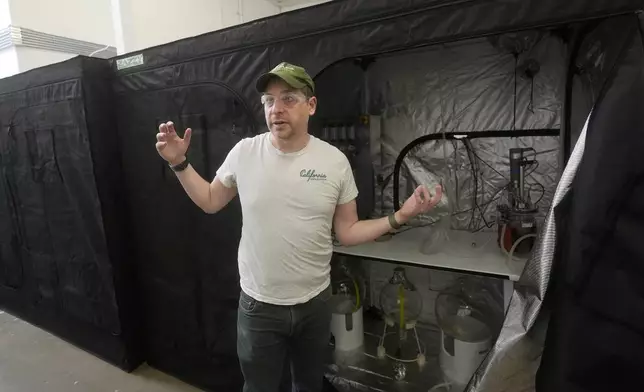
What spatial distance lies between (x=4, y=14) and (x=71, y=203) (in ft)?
4.82

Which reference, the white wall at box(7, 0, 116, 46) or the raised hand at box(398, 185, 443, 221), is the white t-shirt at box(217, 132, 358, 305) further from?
the white wall at box(7, 0, 116, 46)

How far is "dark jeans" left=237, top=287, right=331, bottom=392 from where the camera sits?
1212 mm

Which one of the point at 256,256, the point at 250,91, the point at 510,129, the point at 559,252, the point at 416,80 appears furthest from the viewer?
the point at 416,80

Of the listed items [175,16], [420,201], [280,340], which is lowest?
[280,340]

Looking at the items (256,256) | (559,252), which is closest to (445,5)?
(559,252)

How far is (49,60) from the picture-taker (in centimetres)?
277

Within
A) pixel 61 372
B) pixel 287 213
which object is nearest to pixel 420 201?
pixel 287 213

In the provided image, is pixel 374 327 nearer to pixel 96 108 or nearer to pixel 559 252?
pixel 559 252

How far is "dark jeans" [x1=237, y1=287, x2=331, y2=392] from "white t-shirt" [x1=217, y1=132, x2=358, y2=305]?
4cm

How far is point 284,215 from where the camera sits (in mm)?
1179

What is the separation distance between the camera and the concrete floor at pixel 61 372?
2059mm

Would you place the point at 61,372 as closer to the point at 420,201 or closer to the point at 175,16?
the point at 420,201

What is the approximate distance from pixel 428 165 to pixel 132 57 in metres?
1.56

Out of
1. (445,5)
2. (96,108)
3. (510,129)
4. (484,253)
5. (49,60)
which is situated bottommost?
(484,253)
